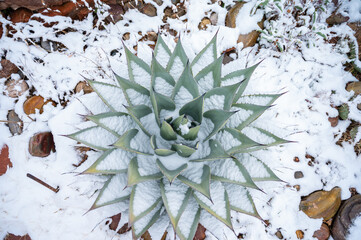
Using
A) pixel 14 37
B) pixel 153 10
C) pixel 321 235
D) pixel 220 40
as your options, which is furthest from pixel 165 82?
pixel 321 235

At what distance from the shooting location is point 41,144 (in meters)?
1.56

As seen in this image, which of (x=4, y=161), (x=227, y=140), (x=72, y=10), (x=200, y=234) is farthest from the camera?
(x=72, y=10)

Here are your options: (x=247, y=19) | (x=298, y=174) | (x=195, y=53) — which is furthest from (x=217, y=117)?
(x=247, y=19)

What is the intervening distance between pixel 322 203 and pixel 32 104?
6.54ft

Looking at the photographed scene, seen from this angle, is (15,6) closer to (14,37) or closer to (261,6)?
(14,37)

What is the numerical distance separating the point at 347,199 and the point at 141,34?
1.80 metres

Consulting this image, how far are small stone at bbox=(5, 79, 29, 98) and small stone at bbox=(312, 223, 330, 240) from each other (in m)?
2.14

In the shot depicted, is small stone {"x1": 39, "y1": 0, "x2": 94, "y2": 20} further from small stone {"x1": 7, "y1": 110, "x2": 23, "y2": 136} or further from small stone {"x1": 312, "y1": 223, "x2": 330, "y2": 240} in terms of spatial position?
small stone {"x1": 312, "y1": 223, "x2": 330, "y2": 240}

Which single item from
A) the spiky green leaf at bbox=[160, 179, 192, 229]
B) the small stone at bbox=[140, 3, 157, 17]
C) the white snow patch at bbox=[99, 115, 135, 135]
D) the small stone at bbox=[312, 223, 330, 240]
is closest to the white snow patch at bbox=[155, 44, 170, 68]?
the white snow patch at bbox=[99, 115, 135, 135]

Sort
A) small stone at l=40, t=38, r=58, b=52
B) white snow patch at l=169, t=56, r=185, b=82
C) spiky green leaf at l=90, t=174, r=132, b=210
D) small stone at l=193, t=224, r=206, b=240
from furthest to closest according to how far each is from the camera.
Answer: small stone at l=40, t=38, r=58, b=52 < small stone at l=193, t=224, r=206, b=240 < white snow patch at l=169, t=56, r=185, b=82 < spiky green leaf at l=90, t=174, r=132, b=210

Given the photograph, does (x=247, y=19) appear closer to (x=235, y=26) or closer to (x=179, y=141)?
(x=235, y=26)

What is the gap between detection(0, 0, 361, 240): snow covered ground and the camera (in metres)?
1.52

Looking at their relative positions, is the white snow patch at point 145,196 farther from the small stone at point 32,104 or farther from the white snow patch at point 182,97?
the small stone at point 32,104

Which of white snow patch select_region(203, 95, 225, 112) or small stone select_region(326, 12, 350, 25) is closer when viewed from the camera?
white snow patch select_region(203, 95, 225, 112)
